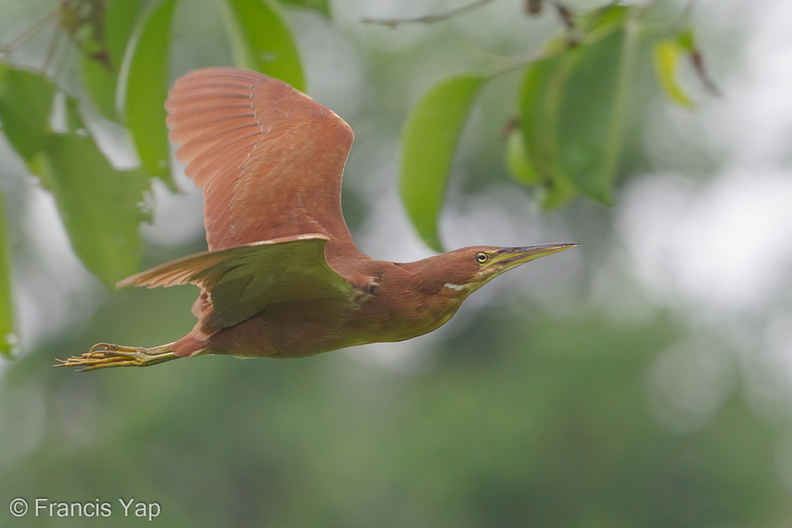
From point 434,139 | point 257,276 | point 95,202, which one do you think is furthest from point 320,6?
point 257,276

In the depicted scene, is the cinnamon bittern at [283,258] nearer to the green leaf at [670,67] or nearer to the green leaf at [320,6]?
the green leaf at [320,6]

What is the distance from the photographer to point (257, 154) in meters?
2.01

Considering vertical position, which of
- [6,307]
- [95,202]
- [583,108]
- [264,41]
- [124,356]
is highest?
[264,41]

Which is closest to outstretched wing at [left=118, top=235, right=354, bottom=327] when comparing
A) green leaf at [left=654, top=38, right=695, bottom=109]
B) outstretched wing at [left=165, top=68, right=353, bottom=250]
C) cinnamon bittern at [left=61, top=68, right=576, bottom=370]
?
cinnamon bittern at [left=61, top=68, right=576, bottom=370]

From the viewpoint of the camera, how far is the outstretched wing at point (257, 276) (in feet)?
4.98

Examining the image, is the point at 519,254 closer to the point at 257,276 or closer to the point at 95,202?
the point at 257,276

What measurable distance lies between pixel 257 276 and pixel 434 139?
3.13ft

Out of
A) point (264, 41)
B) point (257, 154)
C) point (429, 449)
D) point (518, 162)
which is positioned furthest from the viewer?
point (429, 449)

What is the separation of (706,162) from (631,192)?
1.83 metres

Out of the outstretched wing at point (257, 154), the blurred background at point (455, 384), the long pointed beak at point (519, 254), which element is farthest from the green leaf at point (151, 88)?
the blurred background at point (455, 384)

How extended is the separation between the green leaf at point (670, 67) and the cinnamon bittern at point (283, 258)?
107cm

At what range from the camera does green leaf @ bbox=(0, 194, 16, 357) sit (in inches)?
82.6

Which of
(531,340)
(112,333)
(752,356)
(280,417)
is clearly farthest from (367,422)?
(752,356)

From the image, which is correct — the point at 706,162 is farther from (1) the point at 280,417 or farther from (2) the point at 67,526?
(2) the point at 67,526
